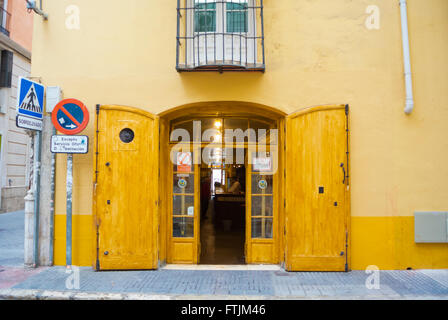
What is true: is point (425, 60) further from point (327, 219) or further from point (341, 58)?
point (327, 219)

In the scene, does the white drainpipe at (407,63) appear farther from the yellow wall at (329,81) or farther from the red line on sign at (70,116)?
the red line on sign at (70,116)

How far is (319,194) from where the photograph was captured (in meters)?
5.77

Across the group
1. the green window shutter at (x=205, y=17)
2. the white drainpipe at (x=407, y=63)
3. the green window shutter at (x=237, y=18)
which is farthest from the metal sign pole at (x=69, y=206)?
the white drainpipe at (x=407, y=63)

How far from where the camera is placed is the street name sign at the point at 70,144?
211 inches

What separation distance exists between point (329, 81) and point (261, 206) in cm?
275

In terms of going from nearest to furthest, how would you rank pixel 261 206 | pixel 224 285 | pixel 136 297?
pixel 136 297
pixel 224 285
pixel 261 206

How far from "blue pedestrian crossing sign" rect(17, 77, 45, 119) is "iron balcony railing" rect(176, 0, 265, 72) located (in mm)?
2577

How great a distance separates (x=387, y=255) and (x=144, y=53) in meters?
5.89

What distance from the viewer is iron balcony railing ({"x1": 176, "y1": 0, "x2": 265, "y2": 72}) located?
579 centimetres

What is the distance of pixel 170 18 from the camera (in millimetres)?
6078

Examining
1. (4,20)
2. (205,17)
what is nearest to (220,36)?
(205,17)

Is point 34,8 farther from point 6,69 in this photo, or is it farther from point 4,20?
point 4,20

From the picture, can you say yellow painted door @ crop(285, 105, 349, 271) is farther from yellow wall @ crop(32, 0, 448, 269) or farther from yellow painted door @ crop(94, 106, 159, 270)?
yellow painted door @ crop(94, 106, 159, 270)

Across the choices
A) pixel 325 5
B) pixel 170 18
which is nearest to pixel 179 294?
pixel 170 18
